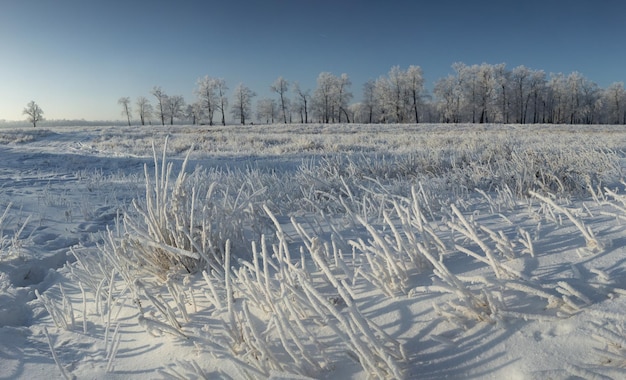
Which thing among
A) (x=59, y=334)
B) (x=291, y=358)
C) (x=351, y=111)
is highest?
(x=351, y=111)

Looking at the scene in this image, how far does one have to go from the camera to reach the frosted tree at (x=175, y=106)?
252 ft

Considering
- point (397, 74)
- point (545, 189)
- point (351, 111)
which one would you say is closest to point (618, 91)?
point (397, 74)

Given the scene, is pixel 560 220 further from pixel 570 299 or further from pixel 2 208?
pixel 2 208

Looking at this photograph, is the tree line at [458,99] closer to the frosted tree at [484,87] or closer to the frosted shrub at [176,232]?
the frosted tree at [484,87]

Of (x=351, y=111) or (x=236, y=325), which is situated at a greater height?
(x=351, y=111)

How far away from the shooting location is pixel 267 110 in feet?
277

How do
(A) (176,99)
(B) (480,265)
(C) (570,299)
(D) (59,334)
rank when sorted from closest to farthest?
1. (C) (570,299)
2. (B) (480,265)
3. (D) (59,334)
4. (A) (176,99)

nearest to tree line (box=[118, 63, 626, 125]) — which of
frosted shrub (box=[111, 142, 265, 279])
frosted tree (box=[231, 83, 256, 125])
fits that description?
frosted tree (box=[231, 83, 256, 125])

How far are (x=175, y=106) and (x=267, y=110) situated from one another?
20156mm

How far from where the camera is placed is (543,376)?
1123 millimetres

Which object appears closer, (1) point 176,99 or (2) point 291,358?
(2) point 291,358

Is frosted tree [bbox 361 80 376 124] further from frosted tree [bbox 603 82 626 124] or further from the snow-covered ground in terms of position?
the snow-covered ground

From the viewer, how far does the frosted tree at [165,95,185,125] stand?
76.8m

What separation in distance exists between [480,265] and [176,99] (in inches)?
3297
